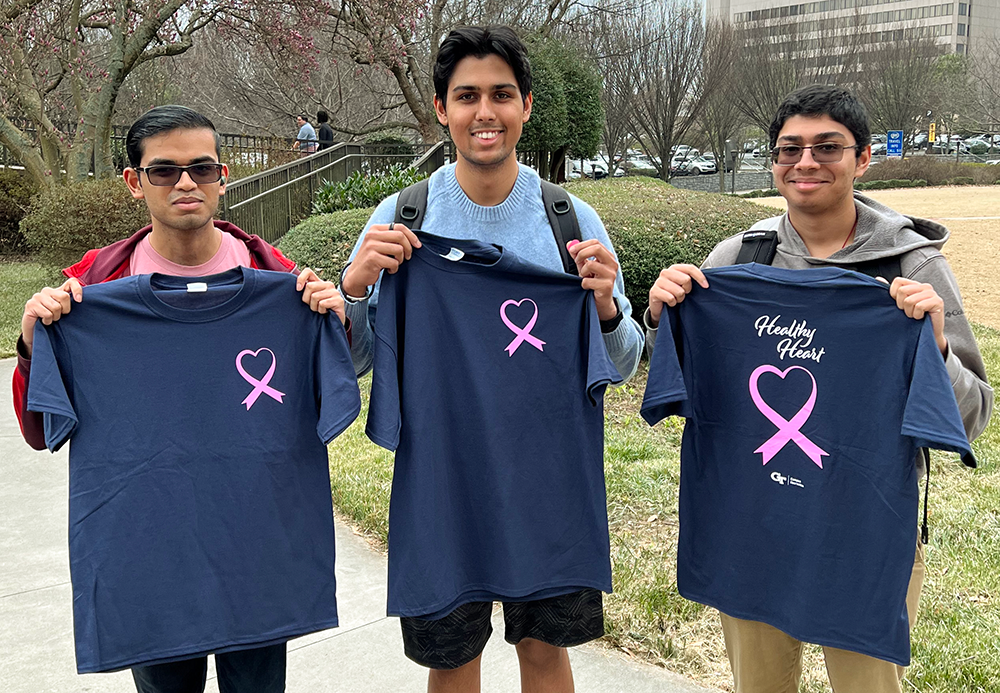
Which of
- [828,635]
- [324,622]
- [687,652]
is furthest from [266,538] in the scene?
[687,652]

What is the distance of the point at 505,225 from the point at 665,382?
0.65m

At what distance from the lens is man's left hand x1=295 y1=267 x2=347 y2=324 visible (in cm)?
252

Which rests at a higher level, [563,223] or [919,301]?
[563,223]

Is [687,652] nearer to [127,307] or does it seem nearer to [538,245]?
[538,245]

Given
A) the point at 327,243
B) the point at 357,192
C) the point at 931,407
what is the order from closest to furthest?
1. the point at 931,407
2. the point at 327,243
3. the point at 357,192

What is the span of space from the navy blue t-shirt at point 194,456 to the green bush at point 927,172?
37.4 metres

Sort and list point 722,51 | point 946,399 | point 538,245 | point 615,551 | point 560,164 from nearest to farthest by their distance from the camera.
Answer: point 946,399 < point 538,245 < point 615,551 < point 560,164 < point 722,51

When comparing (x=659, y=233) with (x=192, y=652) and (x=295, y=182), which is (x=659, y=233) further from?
(x=295, y=182)

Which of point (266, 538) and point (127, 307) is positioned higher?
point (127, 307)

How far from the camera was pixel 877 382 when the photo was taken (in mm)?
2416

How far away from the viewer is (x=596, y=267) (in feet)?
8.26

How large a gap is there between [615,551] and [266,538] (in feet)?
8.19

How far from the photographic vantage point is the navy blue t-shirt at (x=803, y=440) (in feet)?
7.77

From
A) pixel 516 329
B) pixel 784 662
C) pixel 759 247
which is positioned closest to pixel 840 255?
pixel 759 247
